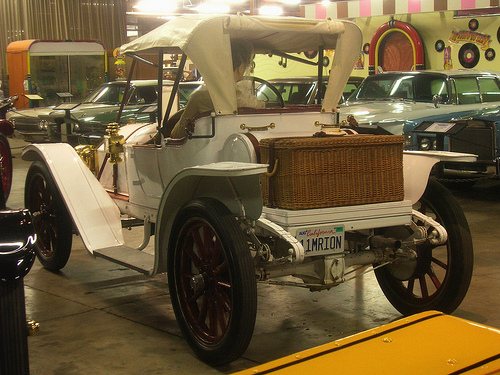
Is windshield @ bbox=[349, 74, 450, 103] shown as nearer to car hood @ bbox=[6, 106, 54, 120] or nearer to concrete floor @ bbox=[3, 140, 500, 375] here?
concrete floor @ bbox=[3, 140, 500, 375]

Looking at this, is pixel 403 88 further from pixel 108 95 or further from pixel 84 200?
pixel 84 200

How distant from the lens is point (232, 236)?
340 cm

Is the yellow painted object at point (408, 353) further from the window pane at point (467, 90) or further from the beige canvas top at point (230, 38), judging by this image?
the window pane at point (467, 90)

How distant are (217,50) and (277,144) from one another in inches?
35.3

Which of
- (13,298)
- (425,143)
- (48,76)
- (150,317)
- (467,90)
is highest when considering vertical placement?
(48,76)

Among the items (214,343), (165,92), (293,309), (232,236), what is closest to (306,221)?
(232,236)

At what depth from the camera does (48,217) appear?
217 inches

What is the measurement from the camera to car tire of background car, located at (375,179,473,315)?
409 cm

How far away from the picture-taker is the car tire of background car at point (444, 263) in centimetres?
409

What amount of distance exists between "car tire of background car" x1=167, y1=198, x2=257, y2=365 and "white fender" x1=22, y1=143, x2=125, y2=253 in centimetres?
113

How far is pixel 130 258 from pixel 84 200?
867 mm

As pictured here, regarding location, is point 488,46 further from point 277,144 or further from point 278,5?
point 277,144

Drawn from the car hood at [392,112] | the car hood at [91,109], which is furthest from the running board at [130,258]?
the car hood at [91,109]

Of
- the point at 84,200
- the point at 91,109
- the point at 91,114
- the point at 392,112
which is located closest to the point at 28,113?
the point at 91,109
